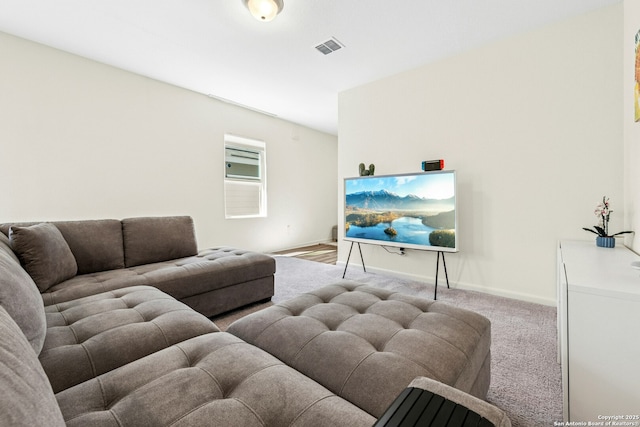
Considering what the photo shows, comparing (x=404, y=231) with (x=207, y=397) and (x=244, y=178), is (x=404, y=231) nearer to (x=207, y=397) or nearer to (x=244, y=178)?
(x=207, y=397)

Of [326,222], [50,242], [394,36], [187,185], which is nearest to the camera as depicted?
[50,242]

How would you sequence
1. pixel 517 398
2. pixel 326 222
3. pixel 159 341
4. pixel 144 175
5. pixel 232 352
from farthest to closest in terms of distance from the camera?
1. pixel 326 222
2. pixel 144 175
3. pixel 517 398
4. pixel 159 341
5. pixel 232 352

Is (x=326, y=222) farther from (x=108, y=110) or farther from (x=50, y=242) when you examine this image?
(x=50, y=242)

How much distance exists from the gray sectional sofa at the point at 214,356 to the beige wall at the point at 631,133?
159 cm

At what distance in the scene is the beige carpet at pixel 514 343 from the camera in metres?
1.25

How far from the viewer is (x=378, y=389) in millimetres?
785

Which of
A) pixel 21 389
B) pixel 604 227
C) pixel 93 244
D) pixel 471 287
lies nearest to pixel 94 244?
pixel 93 244

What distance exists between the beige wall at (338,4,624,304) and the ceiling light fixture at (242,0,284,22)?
1.79 metres

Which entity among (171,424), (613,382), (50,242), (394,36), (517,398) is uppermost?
(394,36)

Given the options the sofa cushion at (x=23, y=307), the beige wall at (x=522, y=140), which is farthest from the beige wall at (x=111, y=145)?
the beige wall at (x=522, y=140)

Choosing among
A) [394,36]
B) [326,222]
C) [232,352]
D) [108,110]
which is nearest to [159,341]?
[232,352]

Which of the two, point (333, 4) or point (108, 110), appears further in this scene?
point (108, 110)

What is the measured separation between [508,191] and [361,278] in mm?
1834

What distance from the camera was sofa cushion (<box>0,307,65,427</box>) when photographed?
0.34 meters
